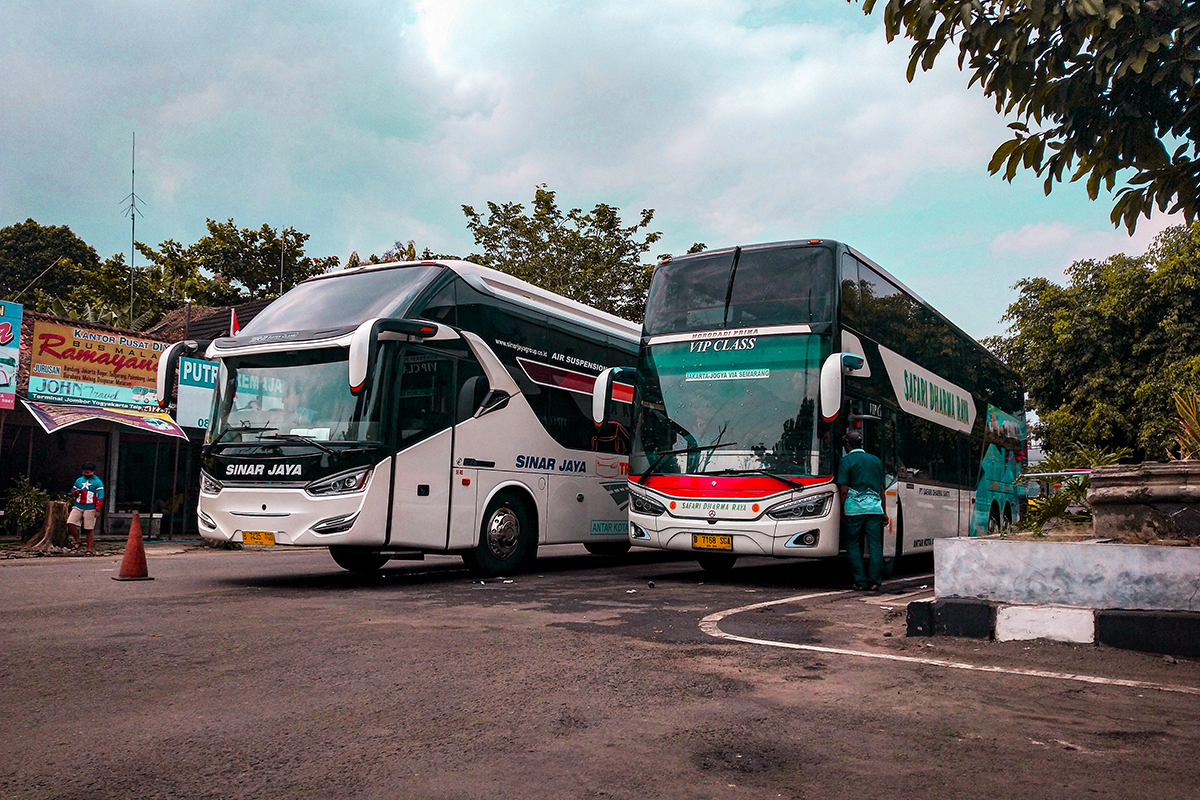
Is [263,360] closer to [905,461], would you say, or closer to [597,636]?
[597,636]

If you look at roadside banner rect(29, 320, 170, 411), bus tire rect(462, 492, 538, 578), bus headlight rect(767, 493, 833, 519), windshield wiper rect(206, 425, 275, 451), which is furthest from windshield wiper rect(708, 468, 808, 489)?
roadside banner rect(29, 320, 170, 411)

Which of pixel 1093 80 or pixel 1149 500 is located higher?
pixel 1093 80

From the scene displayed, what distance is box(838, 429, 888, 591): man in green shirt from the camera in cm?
1030

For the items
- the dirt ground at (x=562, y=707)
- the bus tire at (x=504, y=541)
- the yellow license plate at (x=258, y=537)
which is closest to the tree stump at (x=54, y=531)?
the yellow license plate at (x=258, y=537)

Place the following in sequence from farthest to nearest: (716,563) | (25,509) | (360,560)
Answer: (25,509) < (716,563) < (360,560)

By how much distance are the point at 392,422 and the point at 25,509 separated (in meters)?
11.5

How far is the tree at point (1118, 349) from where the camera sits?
26484mm

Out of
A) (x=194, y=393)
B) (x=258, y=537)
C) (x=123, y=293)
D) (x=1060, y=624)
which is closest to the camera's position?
(x=1060, y=624)

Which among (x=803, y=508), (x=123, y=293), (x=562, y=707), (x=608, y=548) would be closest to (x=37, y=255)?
(x=123, y=293)

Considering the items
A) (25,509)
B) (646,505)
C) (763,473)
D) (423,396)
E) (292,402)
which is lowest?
(25,509)

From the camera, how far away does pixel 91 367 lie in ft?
65.7

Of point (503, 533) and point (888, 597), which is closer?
point (888, 597)

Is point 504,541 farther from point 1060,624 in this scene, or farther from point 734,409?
point 1060,624

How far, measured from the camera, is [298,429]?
402 inches
